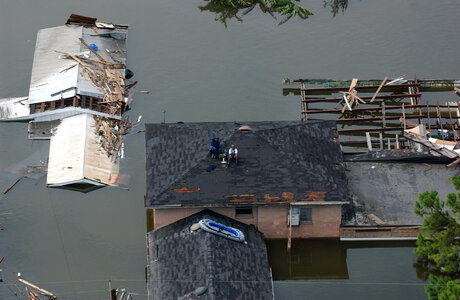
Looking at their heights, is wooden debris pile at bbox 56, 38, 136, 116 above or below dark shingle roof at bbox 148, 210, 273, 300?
above

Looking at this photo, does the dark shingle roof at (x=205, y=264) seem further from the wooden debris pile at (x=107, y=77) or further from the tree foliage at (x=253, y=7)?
the tree foliage at (x=253, y=7)

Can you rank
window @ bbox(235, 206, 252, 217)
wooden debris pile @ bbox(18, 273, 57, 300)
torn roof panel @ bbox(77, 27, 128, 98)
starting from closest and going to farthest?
wooden debris pile @ bbox(18, 273, 57, 300) < window @ bbox(235, 206, 252, 217) < torn roof panel @ bbox(77, 27, 128, 98)

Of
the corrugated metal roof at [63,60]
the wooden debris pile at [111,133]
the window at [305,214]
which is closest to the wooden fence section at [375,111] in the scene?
the window at [305,214]

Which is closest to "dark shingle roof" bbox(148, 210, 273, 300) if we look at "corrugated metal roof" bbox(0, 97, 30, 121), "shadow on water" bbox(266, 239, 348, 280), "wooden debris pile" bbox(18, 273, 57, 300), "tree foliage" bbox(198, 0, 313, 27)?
"shadow on water" bbox(266, 239, 348, 280)

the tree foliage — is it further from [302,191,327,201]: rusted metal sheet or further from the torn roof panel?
[302,191,327,201]: rusted metal sheet

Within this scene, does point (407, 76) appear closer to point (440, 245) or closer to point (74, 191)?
point (440, 245)

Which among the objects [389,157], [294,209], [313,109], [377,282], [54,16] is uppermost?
[54,16]

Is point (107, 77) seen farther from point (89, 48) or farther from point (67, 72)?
point (89, 48)

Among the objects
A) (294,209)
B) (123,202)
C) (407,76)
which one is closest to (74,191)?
(123,202)
